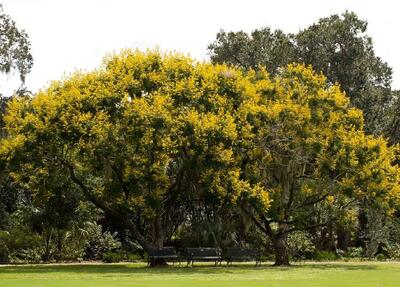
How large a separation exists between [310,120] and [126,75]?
911 cm

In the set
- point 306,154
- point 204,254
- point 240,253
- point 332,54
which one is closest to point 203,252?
point 204,254

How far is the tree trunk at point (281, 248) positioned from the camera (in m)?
32.8

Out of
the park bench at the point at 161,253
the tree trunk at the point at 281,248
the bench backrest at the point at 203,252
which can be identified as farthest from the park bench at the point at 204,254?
the tree trunk at the point at 281,248

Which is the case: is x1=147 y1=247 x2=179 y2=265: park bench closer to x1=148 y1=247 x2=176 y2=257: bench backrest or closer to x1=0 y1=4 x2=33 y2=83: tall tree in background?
x1=148 y1=247 x2=176 y2=257: bench backrest

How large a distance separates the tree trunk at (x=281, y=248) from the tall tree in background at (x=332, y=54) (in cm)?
1813

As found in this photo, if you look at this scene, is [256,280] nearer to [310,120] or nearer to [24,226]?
[310,120]

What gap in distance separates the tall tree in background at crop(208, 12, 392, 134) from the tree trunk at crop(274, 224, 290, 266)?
18.1 meters

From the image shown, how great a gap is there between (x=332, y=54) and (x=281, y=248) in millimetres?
22644

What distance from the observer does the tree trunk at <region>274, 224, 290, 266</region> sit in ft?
108

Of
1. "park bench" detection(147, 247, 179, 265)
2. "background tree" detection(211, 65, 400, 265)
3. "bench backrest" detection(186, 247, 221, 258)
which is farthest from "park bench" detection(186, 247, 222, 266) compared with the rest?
"background tree" detection(211, 65, 400, 265)

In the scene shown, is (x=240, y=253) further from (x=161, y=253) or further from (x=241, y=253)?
(x=161, y=253)

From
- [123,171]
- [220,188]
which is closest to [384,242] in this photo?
[220,188]

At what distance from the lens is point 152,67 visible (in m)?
31.4

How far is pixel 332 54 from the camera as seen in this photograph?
51656 millimetres
